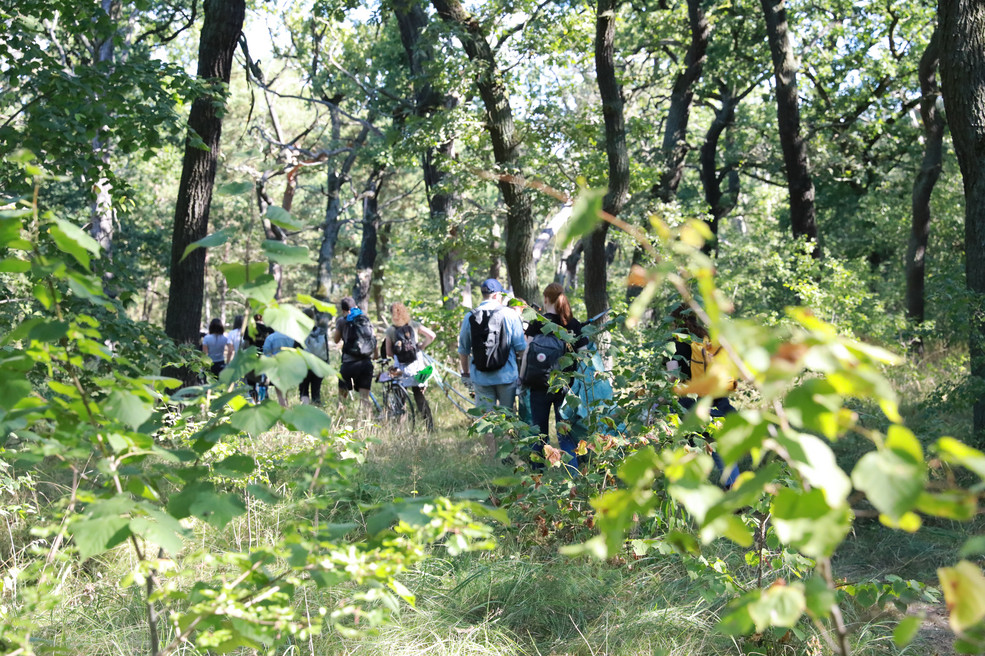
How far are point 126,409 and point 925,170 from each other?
47.7ft

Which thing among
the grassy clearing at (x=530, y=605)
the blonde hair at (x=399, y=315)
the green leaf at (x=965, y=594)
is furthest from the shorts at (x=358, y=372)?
the green leaf at (x=965, y=594)

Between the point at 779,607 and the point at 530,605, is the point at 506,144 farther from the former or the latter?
the point at 779,607

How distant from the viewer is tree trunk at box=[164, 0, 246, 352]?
8.65 meters

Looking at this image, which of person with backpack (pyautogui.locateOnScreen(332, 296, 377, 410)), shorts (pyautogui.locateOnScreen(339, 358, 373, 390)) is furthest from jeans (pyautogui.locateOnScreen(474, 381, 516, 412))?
shorts (pyautogui.locateOnScreen(339, 358, 373, 390))

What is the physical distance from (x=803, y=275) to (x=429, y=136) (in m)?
6.22

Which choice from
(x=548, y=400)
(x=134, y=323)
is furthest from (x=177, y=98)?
(x=548, y=400)

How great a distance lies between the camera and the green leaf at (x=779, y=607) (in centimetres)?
136

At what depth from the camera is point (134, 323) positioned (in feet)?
18.7

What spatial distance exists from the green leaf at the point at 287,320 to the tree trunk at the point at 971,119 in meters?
6.31

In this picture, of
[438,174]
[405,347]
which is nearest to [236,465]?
[405,347]

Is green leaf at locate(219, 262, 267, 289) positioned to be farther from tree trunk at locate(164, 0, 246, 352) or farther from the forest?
tree trunk at locate(164, 0, 246, 352)

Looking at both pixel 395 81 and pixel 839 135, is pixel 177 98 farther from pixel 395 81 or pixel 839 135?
pixel 839 135

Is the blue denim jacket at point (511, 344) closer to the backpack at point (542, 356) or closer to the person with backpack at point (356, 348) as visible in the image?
the backpack at point (542, 356)

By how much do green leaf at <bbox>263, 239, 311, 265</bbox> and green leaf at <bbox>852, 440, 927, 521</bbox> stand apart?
129 cm
